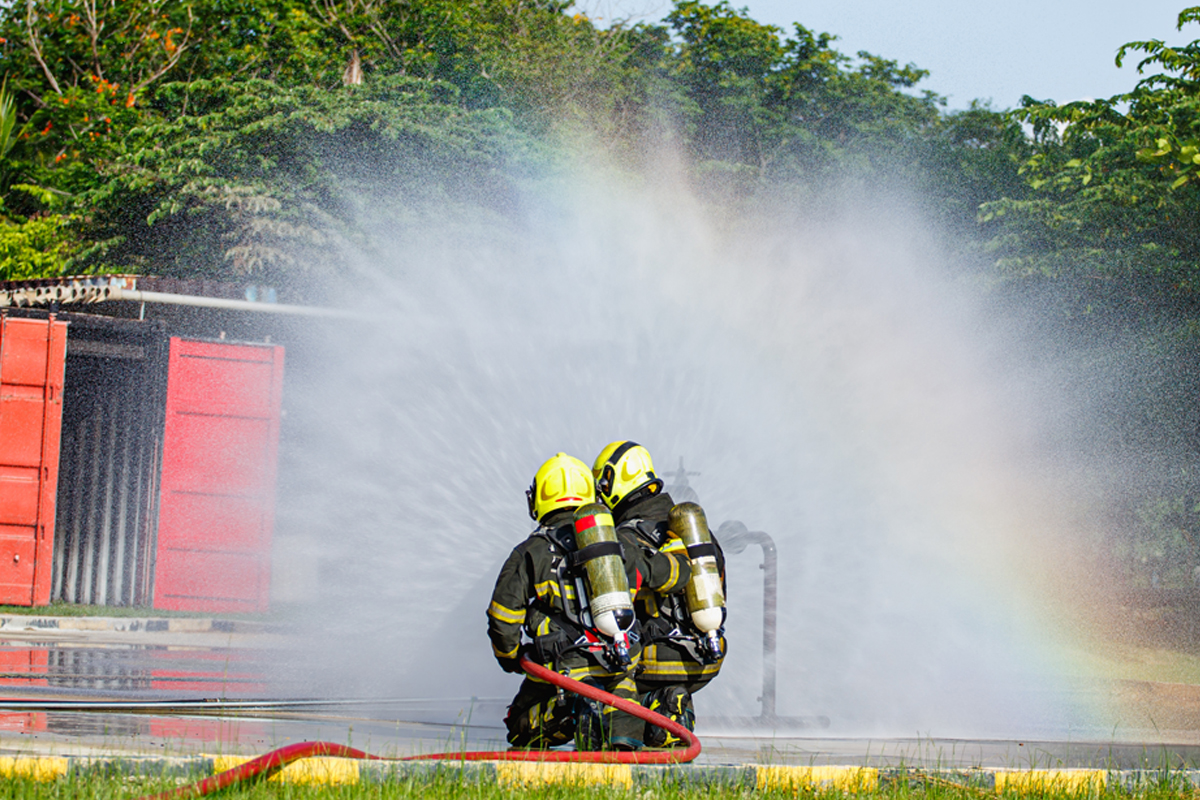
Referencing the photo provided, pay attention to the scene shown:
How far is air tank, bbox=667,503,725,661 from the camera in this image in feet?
21.7

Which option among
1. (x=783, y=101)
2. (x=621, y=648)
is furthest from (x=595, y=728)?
(x=783, y=101)

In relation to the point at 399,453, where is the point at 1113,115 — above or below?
above

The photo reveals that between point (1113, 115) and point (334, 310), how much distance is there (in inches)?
479

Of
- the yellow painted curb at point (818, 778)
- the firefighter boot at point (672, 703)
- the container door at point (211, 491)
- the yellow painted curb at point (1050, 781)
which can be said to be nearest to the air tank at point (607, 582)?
the firefighter boot at point (672, 703)

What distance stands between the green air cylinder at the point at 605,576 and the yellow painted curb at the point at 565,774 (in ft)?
2.91

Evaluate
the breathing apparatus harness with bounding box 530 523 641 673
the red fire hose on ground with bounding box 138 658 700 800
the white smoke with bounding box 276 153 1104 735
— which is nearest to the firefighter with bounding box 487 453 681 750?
the breathing apparatus harness with bounding box 530 523 641 673

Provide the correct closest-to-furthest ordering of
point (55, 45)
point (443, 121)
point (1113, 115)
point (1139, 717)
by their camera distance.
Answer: point (1139, 717), point (1113, 115), point (443, 121), point (55, 45)

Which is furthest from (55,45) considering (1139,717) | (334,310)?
(1139,717)

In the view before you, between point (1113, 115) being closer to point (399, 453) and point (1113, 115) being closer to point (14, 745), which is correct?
point (399, 453)

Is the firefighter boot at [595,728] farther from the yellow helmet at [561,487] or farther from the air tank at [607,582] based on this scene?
the yellow helmet at [561,487]

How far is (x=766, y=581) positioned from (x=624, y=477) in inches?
108

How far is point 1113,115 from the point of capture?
19.4 metres

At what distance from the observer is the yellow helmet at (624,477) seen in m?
6.76

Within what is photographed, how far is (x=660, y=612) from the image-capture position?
680 cm
